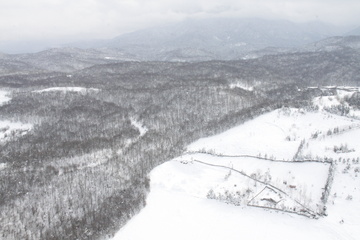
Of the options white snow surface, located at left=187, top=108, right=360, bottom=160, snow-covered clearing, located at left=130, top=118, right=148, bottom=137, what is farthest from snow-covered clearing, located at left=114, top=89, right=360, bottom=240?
snow-covered clearing, located at left=130, top=118, right=148, bottom=137

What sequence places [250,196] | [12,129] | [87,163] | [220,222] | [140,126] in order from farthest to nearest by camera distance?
[12,129], [140,126], [87,163], [250,196], [220,222]

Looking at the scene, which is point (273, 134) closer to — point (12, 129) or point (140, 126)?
point (140, 126)

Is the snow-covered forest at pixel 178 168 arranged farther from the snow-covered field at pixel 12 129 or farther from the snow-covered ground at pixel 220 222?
the snow-covered field at pixel 12 129

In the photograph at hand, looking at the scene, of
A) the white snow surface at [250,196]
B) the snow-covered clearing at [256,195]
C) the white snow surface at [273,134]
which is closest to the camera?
the white snow surface at [250,196]

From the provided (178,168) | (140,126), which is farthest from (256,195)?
(140,126)

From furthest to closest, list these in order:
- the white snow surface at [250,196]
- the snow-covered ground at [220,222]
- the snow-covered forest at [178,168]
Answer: the snow-covered forest at [178,168]
the white snow surface at [250,196]
the snow-covered ground at [220,222]

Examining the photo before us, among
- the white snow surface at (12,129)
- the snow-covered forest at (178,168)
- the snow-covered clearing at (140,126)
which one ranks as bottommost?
the white snow surface at (12,129)

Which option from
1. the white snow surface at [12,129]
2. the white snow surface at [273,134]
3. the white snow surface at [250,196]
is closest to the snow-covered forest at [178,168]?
the white snow surface at [250,196]

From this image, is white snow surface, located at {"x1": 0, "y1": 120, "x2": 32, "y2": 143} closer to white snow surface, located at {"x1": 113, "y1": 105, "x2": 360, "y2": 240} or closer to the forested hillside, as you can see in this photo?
the forested hillside

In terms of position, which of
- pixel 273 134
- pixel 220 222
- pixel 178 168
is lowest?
pixel 273 134
